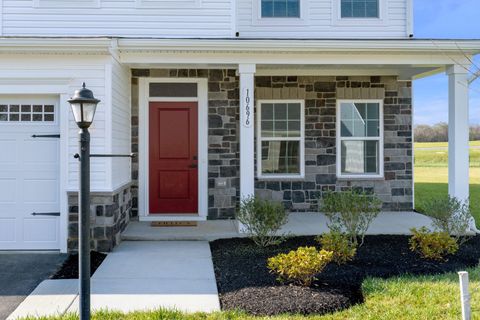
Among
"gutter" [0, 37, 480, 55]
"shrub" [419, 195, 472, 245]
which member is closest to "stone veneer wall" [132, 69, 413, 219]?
"gutter" [0, 37, 480, 55]

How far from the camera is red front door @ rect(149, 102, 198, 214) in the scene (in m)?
8.64

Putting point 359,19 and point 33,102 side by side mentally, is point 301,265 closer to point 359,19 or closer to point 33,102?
point 33,102

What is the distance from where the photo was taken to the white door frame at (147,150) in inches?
337

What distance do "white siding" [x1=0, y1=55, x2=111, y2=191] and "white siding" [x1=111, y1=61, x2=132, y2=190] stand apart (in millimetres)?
205

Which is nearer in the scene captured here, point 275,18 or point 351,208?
point 351,208

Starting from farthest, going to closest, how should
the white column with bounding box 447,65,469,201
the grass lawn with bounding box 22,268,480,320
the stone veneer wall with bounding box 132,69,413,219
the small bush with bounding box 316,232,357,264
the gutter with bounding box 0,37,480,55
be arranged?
the stone veneer wall with bounding box 132,69,413,219 < the white column with bounding box 447,65,469,201 < the gutter with bounding box 0,37,480,55 < the small bush with bounding box 316,232,357,264 < the grass lawn with bounding box 22,268,480,320

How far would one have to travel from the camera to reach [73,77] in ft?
21.3

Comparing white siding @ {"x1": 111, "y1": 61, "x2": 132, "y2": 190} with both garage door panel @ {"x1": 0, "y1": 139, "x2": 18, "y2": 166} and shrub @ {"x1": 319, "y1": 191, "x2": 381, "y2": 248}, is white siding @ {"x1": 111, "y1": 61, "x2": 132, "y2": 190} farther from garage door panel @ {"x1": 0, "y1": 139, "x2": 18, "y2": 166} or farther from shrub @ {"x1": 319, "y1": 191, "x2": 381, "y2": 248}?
shrub @ {"x1": 319, "y1": 191, "x2": 381, "y2": 248}

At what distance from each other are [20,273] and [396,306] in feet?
13.9

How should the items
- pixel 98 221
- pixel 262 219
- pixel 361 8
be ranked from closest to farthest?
pixel 262 219 → pixel 98 221 → pixel 361 8

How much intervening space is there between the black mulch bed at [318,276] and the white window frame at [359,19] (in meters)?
4.45

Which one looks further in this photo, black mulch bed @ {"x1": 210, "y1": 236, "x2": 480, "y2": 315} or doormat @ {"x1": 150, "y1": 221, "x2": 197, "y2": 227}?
doormat @ {"x1": 150, "y1": 221, "x2": 197, "y2": 227}

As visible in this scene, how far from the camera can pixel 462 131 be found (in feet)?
24.0

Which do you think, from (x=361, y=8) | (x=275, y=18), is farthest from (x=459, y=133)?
(x=275, y=18)
